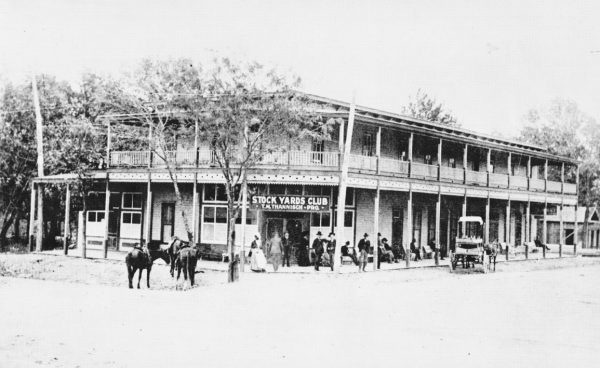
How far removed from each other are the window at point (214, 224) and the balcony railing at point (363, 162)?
19.1 feet

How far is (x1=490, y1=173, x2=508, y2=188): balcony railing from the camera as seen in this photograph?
1241 inches

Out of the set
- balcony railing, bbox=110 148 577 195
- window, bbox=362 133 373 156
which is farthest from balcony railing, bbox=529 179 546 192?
window, bbox=362 133 373 156

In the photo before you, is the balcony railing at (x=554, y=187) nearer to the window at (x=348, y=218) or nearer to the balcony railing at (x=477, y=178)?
the balcony railing at (x=477, y=178)

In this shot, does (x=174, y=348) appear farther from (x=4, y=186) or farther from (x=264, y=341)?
(x=4, y=186)

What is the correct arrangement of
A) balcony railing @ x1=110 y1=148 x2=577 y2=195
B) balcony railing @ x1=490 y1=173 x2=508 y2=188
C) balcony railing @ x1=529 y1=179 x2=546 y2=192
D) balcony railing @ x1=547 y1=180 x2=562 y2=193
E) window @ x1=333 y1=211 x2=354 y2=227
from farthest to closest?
balcony railing @ x1=547 y1=180 x2=562 y2=193
balcony railing @ x1=529 y1=179 x2=546 y2=192
balcony railing @ x1=490 y1=173 x2=508 y2=188
window @ x1=333 y1=211 x2=354 y2=227
balcony railing @ x1=110 y1=148 x2=577 y2=195

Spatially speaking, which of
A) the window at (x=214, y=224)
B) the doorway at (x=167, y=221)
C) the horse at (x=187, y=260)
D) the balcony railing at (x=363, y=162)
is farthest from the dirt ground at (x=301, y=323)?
the doorway at (x=167, y=221)

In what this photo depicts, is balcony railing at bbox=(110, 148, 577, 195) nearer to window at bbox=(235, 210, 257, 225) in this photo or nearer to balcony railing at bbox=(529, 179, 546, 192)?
balcony railing at bbox=(529, 179, 546, 192)

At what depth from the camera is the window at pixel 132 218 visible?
28.1 metres

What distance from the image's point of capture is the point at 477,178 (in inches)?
1219

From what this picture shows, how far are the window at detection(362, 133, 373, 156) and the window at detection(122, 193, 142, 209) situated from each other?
10.4m

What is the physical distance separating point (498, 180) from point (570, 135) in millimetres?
15313

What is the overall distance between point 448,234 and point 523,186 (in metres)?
6.04

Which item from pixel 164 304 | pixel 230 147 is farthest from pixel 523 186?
pixel 164 304

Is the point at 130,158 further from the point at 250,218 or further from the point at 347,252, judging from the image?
the point at 347,252
